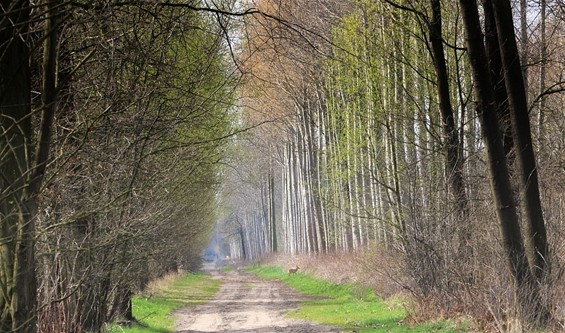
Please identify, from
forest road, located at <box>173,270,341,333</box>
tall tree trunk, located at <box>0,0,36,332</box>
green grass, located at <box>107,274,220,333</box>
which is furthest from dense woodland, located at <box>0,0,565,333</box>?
forest road, located at <box>173,270,341,333</box>

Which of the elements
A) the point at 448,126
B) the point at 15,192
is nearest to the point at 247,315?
the point at 448,126

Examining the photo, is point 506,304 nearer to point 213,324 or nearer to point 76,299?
point 76,299

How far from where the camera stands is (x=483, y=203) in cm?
1332

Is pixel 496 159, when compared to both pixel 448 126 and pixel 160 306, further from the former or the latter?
pixel 160 306

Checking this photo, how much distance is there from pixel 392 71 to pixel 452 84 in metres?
1.36

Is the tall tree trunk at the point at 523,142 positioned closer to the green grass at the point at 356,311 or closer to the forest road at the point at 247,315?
the green grass at the point at 356,311

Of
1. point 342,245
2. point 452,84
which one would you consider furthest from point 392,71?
point 342,245

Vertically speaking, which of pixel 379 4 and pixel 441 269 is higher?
pixel 379 4

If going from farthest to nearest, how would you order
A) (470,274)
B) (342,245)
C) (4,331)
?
1. (342,245)
2. (470,274)
3. (4,331)

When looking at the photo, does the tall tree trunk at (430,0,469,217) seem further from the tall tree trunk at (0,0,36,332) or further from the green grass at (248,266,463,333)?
the tall tree trunk at (0,0,36,332)

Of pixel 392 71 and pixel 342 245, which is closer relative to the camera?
pixel 392 71

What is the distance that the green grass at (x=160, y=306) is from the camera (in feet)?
53.9

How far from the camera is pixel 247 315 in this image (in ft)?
64.8

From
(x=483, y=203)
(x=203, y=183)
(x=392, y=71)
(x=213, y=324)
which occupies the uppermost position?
(x=392, y=71)
